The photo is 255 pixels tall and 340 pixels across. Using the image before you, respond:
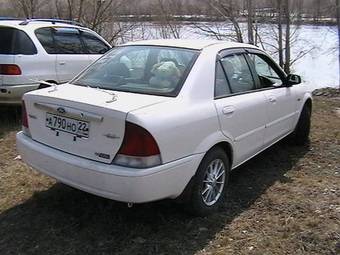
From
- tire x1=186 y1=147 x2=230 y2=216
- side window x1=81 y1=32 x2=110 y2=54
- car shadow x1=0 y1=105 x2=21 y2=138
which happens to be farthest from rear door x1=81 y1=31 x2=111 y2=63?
tire x1=186 y1=147 x2=230 y2=216

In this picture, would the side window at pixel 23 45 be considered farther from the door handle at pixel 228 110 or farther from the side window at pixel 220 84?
the door handle at pixel 228 110

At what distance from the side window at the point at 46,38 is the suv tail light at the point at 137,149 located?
438 cm

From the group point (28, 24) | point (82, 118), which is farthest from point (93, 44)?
point (82, 118)

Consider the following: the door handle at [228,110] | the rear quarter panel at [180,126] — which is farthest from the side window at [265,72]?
the rear quarter panel at [180,126]

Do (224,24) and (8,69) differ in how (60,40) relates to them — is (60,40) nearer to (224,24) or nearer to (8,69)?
(8,69)

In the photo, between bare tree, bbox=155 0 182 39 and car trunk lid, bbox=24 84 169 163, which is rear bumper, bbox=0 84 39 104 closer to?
car trunk lid, bbox=24 84 169 163

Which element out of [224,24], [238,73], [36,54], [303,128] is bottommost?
[303,128]

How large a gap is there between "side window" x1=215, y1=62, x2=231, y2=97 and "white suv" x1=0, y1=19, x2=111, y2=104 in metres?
2.91

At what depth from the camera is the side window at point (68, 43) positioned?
7.40 m

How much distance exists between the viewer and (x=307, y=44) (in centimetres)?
1342

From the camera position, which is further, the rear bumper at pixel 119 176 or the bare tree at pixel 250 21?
the bare tree at pixel 250 21

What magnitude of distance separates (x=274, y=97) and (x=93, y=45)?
4.28 m

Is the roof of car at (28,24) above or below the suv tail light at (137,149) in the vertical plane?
above

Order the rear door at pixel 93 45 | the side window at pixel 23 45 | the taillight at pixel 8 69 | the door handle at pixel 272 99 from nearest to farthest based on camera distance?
the door handle at pixel 272 99 → the taillight at pixel 8 69 → the side window at pixel 23 45 → the rear door at pixel 93 45
